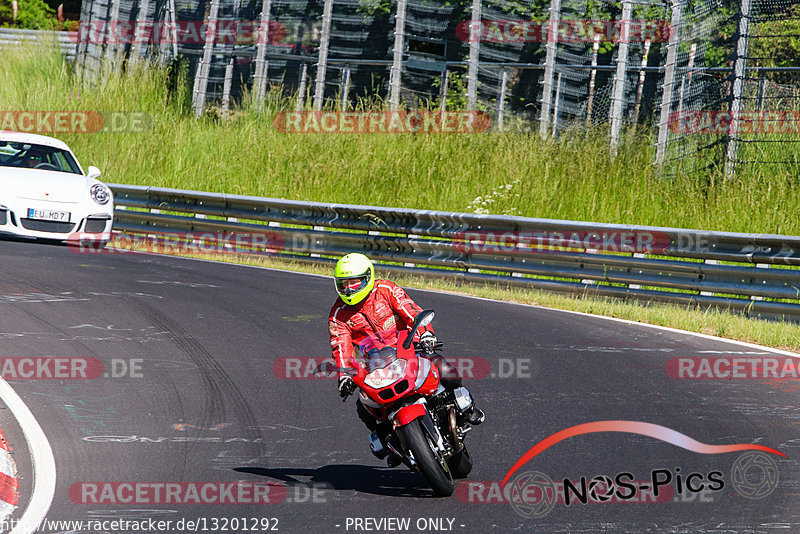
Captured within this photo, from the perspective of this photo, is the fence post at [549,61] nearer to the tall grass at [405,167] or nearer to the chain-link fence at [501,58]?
the chain-link fence at [501,58]

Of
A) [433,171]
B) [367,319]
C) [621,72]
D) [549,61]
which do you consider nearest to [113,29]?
[433,171]

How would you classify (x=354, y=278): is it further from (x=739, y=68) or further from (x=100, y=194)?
(x=739, y=68)

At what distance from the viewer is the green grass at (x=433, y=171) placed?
15797mm

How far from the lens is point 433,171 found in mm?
20031

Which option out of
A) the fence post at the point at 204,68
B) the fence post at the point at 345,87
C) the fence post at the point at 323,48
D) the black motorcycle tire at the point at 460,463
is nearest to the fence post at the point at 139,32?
the fence post at the point at 204,68

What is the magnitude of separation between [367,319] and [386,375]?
554 mm

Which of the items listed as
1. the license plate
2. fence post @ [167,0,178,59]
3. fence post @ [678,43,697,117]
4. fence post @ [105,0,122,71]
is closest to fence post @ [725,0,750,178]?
fence post @ [678,43,697,117]

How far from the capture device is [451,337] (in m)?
10.7

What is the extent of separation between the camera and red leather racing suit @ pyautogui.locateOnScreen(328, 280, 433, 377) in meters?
6.40

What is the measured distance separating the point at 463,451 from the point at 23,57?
24752mm

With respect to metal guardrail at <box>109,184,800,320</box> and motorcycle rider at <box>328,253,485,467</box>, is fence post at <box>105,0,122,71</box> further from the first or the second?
motorcycle rider at <box>328,253,485,467</box>

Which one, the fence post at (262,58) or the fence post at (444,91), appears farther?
the fence post at (262,58)

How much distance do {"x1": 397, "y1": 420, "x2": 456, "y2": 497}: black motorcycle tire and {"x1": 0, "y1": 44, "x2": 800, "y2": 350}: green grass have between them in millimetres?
6200

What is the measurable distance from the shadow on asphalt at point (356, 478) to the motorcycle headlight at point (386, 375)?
0.68 metres
